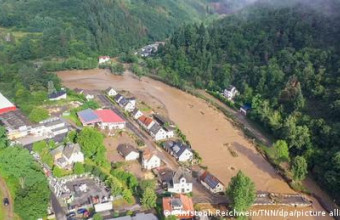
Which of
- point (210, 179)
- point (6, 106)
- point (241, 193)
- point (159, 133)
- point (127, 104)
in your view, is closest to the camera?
point (241, 193)

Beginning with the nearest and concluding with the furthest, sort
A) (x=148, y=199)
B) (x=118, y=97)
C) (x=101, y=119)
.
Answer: (x=148, y=199)
(x=101, y=119)
(x=118, y=97)

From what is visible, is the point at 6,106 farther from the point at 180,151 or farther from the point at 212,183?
the point at 212,183

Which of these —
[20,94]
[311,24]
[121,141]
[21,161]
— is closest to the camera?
[21,161]

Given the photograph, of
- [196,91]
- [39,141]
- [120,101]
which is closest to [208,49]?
[196,91]

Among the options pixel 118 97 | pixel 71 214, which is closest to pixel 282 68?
pixel 118 97

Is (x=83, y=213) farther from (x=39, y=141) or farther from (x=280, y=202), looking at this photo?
(x=280, y=202)

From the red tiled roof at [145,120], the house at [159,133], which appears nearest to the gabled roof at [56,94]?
the red tiled roof at [145,120]
